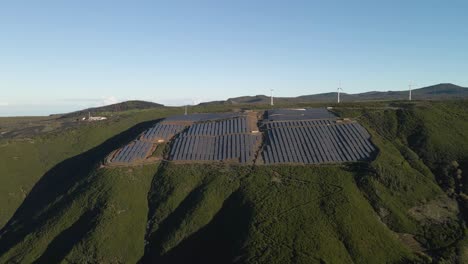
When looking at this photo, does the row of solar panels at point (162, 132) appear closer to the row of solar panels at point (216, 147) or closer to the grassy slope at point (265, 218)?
the row of solar panels at point (216, 147)

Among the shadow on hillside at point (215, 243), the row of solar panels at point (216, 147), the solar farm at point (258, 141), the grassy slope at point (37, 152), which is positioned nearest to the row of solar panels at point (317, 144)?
the solar farm at point (258, 141)

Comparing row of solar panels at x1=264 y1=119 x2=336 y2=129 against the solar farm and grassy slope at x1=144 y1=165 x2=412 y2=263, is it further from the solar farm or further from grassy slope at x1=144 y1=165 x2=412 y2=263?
grassy slope at x1=144 y1=165 x2=412 y2=263

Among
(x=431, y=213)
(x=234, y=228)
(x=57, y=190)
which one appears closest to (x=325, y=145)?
(x=431, y=213)

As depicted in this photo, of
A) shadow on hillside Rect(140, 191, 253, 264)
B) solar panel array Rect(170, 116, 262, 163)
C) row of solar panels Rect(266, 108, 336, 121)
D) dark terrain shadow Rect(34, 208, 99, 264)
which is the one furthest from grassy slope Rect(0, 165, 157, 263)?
row of solar panels Rect(266, 108, 336, 121)

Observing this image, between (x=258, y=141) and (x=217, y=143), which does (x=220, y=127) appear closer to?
(x=217, y=143)

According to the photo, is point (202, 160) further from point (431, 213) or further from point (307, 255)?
Result: point (431, 213)
